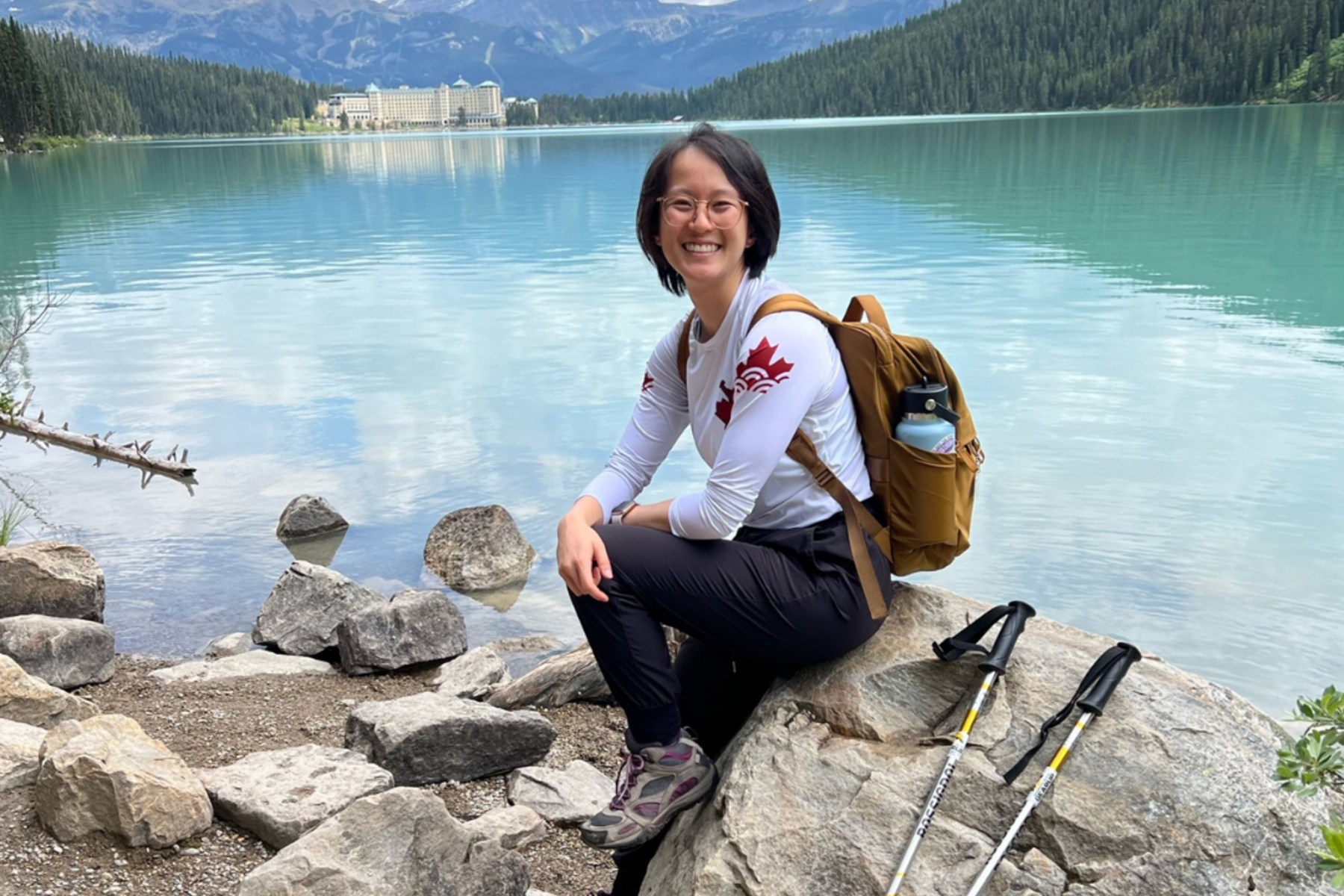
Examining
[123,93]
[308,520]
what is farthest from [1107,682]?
[123,93]

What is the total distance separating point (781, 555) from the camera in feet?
9.60

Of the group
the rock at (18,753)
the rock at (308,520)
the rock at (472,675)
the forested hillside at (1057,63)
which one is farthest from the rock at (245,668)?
the forested hillside at (1057,63)

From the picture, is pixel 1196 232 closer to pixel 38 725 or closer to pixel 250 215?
pixel 38 725

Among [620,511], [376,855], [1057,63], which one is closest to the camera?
[376,855]

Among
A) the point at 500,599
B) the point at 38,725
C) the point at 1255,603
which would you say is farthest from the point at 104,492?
the point at 1255,603

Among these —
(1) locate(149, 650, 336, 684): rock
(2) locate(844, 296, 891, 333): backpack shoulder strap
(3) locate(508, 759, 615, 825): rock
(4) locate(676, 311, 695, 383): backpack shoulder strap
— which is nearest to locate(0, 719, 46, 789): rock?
(3) locate(508, 759, 615, 825): rock

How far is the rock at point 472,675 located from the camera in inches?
229

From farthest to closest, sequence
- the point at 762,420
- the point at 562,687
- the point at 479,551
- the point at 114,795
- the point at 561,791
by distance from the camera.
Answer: the point at 479,551 → the point at 562,687 → the point at 561,791 → the point at 114,795 → the point at 762,420

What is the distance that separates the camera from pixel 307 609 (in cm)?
693

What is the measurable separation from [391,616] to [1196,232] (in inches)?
862

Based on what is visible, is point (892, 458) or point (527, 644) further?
point (527, 644)

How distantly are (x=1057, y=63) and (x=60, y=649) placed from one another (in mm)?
150110

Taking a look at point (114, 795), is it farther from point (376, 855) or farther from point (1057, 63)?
point (1057, 63)

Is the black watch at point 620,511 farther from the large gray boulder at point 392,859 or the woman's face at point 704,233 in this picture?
the large gray boulder at point 392,859
